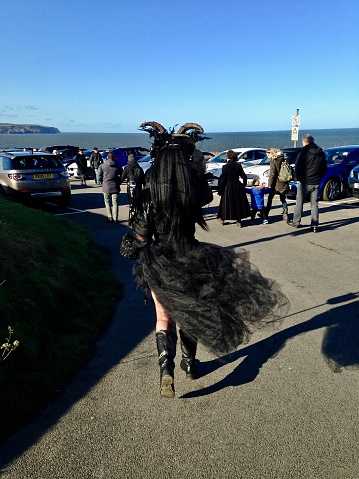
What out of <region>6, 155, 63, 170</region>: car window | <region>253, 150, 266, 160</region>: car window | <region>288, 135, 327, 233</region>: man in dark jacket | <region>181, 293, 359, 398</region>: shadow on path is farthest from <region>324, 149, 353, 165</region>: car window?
<region>181, 293, 359, 398</region>: shadow on path

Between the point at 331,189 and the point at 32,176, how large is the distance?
32.4 feet

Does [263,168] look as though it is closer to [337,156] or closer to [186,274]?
[337,156]

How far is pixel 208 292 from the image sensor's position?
3.07m

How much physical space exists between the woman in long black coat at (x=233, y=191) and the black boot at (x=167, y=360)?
7.17m

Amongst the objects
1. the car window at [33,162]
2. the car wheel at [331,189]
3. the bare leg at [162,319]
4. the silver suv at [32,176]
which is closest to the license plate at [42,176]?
the silver suv at [32,176]

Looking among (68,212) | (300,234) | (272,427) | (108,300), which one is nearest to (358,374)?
(272,427)

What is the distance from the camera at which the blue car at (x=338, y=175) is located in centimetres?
1376

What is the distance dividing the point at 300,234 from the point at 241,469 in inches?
287

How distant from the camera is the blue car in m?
13.8

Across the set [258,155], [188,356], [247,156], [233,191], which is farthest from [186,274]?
[258,155]

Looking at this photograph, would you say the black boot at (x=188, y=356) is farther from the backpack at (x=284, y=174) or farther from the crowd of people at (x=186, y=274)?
the backpack at (x=284, y=174)

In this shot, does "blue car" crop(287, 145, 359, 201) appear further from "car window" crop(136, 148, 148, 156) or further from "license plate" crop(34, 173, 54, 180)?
"car window" crop(136, 148, 148, 156)

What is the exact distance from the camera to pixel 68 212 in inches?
540

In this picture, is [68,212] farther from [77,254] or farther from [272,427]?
[272,427]
